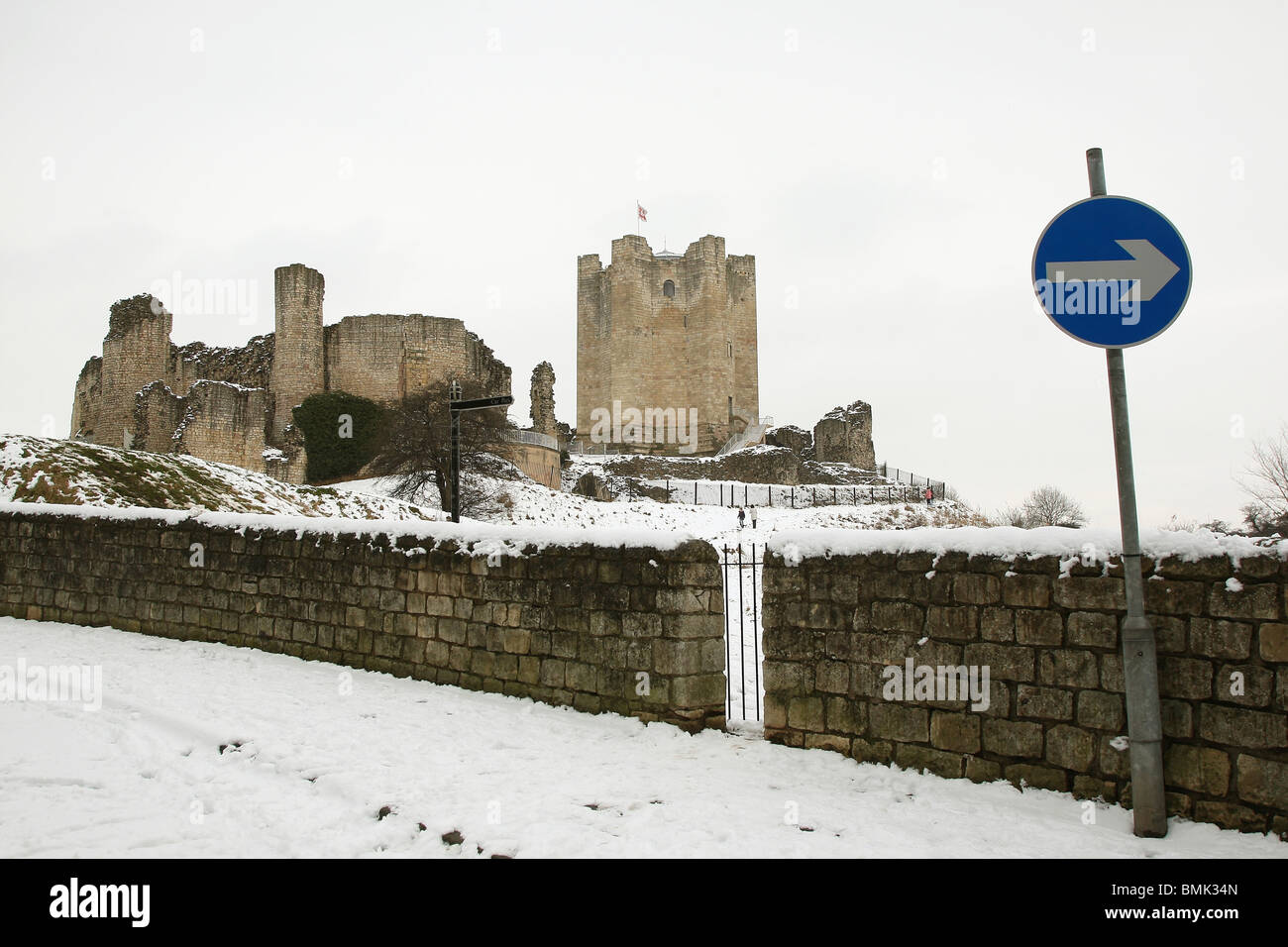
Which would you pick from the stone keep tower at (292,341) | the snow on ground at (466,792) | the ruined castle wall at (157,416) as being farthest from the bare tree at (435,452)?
the snow on ground at (466,792)

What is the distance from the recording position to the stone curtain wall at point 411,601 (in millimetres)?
6672

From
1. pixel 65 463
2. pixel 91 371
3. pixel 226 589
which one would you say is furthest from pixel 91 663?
pixel 91 371

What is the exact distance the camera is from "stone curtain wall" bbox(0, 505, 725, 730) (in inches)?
263

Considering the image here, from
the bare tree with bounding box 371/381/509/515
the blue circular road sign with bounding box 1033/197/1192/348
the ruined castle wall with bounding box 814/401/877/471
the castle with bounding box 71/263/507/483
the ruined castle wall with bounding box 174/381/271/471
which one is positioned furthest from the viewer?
the ruined castle wall with bounding box 814/401/877/471

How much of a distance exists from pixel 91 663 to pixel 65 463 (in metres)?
7.79

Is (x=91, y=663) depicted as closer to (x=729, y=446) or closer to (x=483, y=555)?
(x=483, y=555)

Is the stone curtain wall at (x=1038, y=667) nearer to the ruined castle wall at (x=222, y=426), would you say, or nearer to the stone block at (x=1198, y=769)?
the stone block at (x=1198, y=769)

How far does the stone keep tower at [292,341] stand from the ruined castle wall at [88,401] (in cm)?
901

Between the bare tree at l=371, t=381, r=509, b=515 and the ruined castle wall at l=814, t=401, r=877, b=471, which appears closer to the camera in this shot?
the bare tree at l=371, t=381, r=509, b=515

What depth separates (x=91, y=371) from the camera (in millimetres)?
44062

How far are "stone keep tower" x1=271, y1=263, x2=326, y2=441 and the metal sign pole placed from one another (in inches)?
1526

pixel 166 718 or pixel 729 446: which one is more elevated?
pixel 729 446

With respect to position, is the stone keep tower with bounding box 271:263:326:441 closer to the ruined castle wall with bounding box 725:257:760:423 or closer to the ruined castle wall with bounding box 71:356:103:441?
the ruined castle wall with bounding box 71:356:103:441

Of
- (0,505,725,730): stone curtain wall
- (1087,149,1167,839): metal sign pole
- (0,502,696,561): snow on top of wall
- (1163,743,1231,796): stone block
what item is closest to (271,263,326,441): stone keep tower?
(0,505,725,730): stone curtain wall
